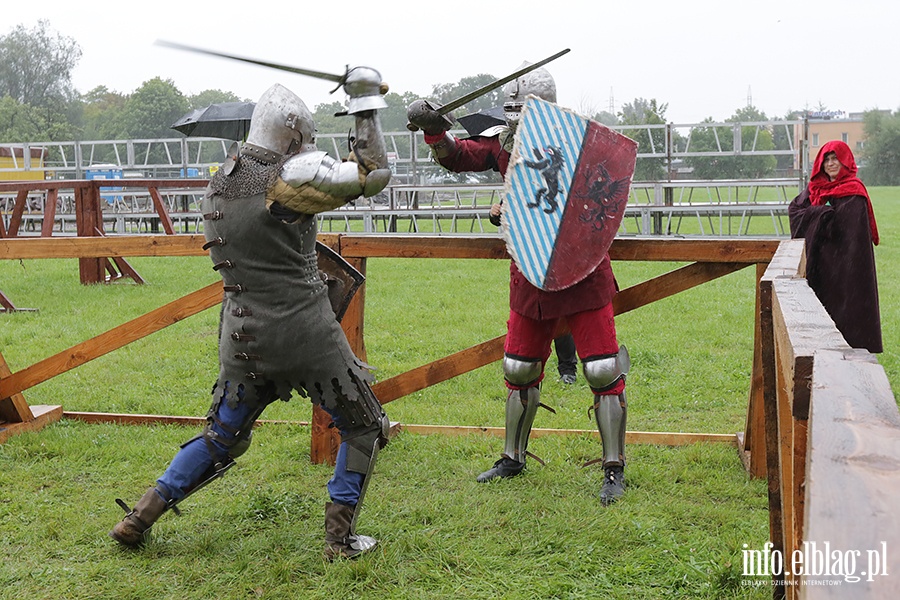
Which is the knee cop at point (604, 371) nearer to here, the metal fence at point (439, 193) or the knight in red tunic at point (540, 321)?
the knight in red tunic at point (540, 321)

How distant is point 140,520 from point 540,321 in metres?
1.63

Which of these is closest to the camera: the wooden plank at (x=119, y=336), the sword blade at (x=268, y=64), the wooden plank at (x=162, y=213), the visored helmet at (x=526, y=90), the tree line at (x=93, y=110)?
the sword blade at (x=268, y=64)

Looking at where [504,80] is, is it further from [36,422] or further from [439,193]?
[439,193]

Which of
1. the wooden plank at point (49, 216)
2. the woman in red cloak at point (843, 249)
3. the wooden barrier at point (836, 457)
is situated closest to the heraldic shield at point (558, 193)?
the wooden barrier at point (836, 457)

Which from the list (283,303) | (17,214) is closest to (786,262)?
(283,303)

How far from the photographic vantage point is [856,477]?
109cm

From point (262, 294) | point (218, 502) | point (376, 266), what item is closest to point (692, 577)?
point (262, 294)

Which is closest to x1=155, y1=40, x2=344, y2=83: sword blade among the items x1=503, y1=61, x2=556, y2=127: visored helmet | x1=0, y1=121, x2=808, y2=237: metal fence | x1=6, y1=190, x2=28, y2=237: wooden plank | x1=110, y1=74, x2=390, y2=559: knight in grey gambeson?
x1=110, y1=74, x2=390, y2=559: knight in grey gambeson

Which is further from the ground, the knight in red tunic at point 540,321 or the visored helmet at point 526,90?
the visored helmet at point 526,90

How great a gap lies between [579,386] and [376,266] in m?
6.86

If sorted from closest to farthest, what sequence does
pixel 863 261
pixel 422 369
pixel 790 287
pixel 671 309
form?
pixel 790 287, pixel 422 369, pixel 863 261, pixel 671 309

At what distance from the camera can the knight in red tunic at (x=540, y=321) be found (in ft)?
12.0

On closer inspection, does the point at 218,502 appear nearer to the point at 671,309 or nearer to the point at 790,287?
the point at 790,287

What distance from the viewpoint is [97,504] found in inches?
148
